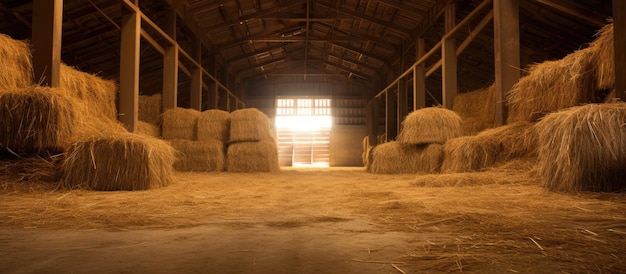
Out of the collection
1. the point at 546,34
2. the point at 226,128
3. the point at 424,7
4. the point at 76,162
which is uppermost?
the point at 424,7

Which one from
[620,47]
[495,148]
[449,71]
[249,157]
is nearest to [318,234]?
[620,47]

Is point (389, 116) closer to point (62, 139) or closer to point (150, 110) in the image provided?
point (150, 110)

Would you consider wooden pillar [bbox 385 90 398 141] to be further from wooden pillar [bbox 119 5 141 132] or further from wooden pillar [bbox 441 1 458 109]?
wooden pillar [bbox 119 5 141 132]

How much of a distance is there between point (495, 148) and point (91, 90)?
6252mm

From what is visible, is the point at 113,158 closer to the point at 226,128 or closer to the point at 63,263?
the point at 63,263

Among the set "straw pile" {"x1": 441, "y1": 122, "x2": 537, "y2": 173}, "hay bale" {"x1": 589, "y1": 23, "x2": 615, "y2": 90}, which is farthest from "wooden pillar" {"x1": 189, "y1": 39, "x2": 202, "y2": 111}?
"hay bale" {"x1": 589, "y1": 23, "x2": 615, "y2": 90}

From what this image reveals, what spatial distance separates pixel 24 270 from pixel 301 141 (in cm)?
1919

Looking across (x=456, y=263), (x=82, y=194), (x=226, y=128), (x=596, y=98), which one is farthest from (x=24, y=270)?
(x=226, y=128)

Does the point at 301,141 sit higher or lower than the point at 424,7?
lower

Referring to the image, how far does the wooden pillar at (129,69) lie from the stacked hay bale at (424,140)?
516cm

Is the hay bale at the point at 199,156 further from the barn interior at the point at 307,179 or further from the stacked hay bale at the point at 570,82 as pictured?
the stacked hay bale at the point at 570,82

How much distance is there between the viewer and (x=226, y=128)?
9.43 meters

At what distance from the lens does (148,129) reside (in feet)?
28.1

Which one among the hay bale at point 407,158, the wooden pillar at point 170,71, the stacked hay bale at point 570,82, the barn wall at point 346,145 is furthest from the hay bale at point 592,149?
the barn wall at point 346,145
